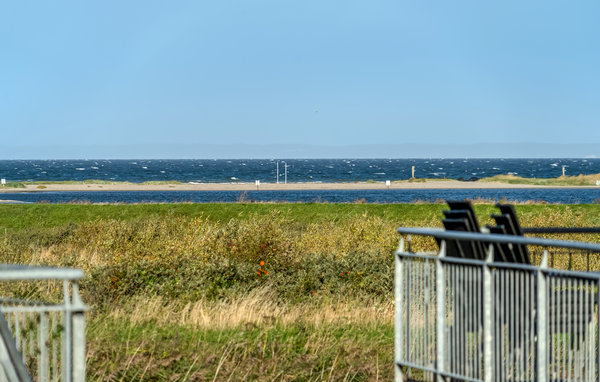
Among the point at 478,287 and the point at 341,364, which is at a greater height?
the point at 478,287

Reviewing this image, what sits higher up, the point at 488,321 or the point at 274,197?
the point at 488,321

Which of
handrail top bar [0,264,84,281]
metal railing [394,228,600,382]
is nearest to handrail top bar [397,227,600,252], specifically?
metal railing [394,228,600,382]

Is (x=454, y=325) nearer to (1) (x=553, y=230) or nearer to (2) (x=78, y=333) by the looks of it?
(1) (x=553, y=230)

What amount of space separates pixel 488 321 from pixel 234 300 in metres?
7.62

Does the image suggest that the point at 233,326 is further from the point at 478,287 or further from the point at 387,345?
the point at 478,287

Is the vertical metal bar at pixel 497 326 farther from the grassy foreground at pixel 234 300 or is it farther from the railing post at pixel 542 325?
the grassy foreground at pixel 234 300

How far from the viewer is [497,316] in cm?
643

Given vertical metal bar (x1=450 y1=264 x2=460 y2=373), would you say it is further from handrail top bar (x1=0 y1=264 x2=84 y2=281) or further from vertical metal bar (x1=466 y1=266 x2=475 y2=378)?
handrail top bar (x1=0 y1=264 x2=84 y2=281)

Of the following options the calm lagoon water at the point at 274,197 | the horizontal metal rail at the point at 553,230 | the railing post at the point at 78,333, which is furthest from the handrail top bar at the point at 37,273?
the calm lagoon water at the point at 274,197

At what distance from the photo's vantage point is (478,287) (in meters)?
6.53

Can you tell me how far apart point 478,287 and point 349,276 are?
934cm

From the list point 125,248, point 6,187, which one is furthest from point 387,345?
point 6,187

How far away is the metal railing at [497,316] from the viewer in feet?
19.5

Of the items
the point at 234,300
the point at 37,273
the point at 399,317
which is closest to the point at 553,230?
the point at 399,317
